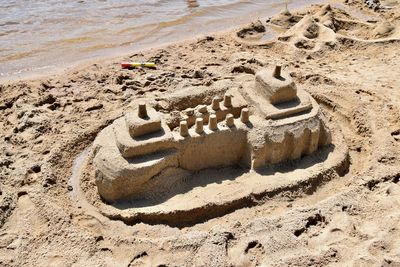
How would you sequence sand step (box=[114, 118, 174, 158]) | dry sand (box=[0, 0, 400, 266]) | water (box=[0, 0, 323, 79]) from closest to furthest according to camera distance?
dry sand (box=[0, 0, 400, 266]) → sand step (box=[114, 118, 174, 158]) → water (box=[0, 0, 323, 79])

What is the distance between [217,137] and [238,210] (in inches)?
44.3

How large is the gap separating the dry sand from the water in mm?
1285

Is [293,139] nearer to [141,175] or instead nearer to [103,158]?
[141,175]

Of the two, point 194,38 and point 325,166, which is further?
point 194,38

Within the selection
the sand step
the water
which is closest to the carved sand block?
the sand step

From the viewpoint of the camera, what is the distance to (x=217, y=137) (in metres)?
6.11

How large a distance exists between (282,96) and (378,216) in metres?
2.28

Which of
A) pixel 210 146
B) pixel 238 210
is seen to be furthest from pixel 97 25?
pixel 238 210

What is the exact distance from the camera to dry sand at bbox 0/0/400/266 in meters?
5.00

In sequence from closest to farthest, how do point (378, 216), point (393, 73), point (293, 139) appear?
point (378, 216)
point (293, 139)
point (393, 73)

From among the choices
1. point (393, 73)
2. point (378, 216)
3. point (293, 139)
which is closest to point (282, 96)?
point (293, 139)

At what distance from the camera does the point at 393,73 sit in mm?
9070

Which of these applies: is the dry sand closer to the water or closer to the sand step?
the sand step

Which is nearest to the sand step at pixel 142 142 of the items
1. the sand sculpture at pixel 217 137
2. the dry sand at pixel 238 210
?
the sand sculpture at pixel 217 137
